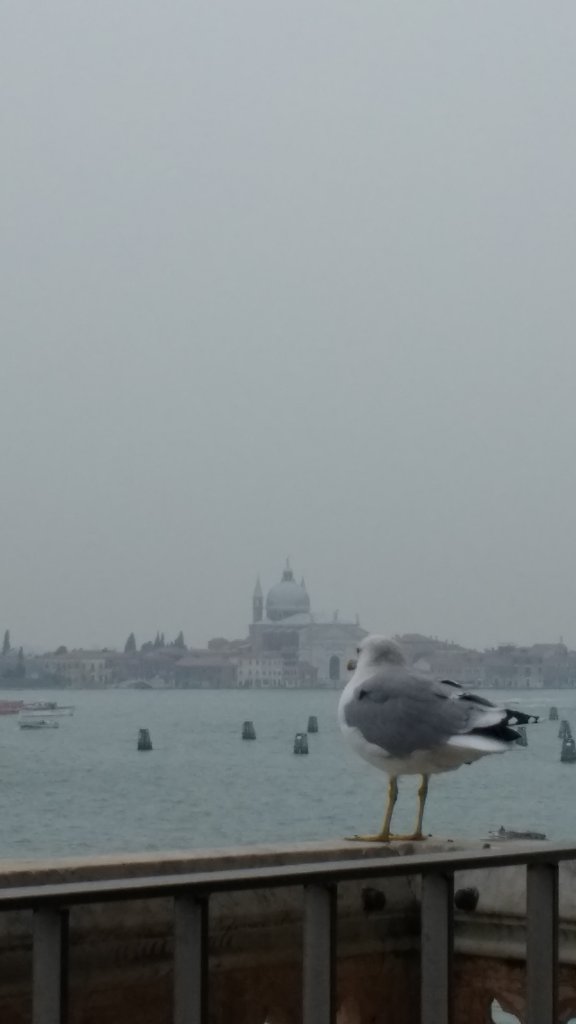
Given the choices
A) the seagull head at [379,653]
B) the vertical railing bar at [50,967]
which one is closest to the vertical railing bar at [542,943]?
the vertical railing bar at [50,967]

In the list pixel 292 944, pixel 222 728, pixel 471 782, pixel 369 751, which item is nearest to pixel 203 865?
pixel 292 944

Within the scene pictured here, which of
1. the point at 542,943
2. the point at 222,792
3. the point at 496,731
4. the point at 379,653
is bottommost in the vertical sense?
the point at 222,792

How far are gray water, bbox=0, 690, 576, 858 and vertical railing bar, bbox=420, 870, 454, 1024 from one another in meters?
30.3

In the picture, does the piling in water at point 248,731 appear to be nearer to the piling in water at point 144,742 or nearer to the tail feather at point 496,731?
the piling in water at point 144,742

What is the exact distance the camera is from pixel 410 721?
Result: 14.7ft

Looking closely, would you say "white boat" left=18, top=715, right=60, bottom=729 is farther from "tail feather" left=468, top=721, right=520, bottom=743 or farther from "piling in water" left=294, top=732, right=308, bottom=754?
"tail feather" left=468, top=721, right=520, bottom=743

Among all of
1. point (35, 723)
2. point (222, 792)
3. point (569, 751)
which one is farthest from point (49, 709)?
point (222, 792)

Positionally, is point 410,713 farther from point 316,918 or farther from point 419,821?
point 316,918

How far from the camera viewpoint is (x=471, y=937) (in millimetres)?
3211

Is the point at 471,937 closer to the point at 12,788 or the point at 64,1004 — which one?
the point at 64,1004

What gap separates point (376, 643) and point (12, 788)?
5976 cm

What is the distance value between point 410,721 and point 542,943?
1.78 meters

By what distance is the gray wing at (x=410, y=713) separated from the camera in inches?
173

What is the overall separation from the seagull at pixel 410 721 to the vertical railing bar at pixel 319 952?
5.53 ft
